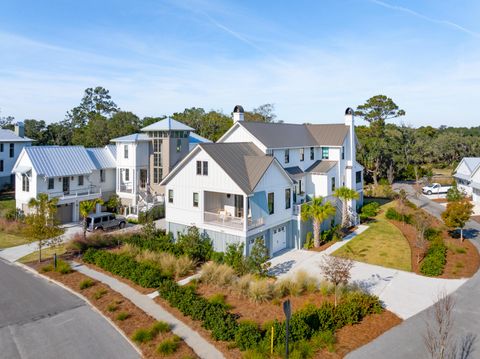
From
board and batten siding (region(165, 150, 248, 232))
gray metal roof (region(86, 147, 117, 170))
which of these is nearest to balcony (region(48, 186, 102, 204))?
gray metal roof (region(86, 147, 117, 170))

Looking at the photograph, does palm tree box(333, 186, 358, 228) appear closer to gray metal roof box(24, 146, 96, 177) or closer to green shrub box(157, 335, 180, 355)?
green shrub box(157, 335, 180, 355)

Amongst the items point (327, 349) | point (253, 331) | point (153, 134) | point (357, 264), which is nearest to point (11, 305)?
point (253, 331)

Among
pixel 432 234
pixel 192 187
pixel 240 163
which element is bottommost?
pixel 432 234

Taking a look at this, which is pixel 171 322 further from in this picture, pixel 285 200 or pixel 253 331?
pixel 285 200

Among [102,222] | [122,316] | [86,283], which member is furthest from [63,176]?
[122,316]

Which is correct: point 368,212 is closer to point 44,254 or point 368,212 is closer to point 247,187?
point 247,187

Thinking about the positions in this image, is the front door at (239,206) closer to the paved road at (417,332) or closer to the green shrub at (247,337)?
the green shrub at (247,337)

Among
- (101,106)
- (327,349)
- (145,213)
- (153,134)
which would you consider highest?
(101,106)

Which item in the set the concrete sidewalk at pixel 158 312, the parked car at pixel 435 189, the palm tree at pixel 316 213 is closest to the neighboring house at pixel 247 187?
the palm tree at pixel 316 213
